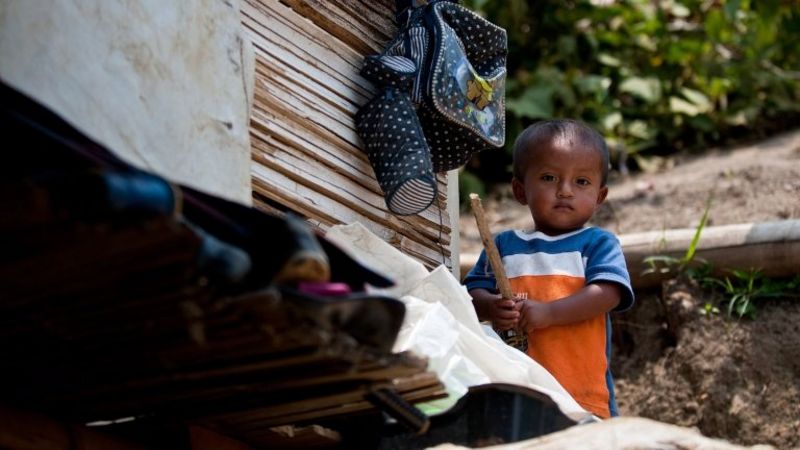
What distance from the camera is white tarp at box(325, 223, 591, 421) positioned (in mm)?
3850

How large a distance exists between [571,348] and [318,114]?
4.02ft

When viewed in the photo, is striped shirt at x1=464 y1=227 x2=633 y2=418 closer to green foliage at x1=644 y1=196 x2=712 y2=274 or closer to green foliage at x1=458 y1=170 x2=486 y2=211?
green foliage at x1=644 y1=196 x2=712 y2=274

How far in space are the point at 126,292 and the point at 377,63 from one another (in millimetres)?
2606

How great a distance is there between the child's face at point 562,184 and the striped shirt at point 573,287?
61mm

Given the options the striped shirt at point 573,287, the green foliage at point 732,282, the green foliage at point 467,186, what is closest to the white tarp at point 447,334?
the striped shirt at point 573,287

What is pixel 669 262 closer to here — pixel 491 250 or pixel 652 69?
pixel 491 250

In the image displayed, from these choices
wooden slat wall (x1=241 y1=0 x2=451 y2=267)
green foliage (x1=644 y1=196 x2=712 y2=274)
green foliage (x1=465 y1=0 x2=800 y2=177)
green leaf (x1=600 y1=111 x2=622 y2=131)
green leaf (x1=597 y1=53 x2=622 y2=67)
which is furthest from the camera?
green leaf (x1=597 y1=53 x2=622 y2=67)

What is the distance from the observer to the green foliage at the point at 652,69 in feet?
32.3

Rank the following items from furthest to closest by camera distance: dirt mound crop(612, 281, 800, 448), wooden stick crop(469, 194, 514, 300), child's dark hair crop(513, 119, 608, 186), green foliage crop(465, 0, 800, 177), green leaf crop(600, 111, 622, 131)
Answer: green foliage crop(465, 0, 800, 177) < green leaf crop(600, 111, 622, 131) < dirt mound crop(612, 281, 800, 448) < child's dark hair crop(513, 119, 608, 186) < wooden stick crop(469, 194, 514, 300)

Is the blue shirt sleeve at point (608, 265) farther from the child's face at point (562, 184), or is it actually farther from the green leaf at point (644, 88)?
the green leaf at point (644, 88)

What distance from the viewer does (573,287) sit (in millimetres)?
4949

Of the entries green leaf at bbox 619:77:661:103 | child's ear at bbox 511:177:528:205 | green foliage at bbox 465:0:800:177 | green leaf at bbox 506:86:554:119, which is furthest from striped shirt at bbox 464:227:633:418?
green leaf at bbox 619:77:661:103

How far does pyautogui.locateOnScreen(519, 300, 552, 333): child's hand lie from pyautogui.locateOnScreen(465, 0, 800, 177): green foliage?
15.9ft

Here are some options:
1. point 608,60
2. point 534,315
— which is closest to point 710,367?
point 534,315
